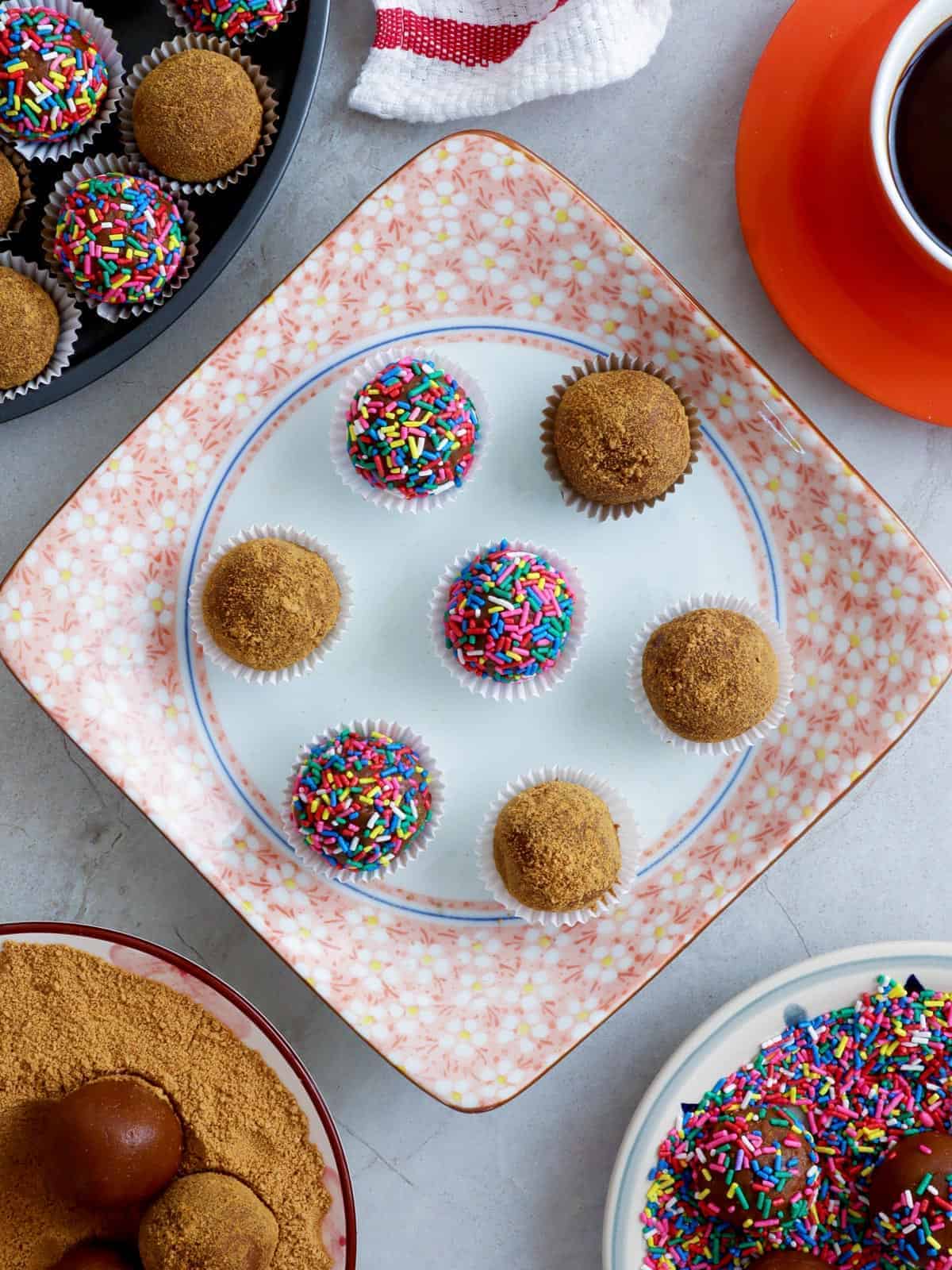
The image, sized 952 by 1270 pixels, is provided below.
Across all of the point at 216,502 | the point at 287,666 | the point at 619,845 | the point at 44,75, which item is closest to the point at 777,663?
the point at 619,845

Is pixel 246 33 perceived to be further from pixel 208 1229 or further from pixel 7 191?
pixel 208 1229

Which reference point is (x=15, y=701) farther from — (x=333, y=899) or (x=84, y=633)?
(x=333, y=899)

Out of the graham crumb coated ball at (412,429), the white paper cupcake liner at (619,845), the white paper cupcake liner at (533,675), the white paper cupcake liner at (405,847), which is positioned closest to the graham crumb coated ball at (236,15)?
the graham crumb coated ball at (412,429)

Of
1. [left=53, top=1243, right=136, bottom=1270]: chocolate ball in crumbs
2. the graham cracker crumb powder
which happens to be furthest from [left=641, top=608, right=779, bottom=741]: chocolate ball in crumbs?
[left=53, top=1243, right=136, bottom=1270]: chocolate ball in crumbs

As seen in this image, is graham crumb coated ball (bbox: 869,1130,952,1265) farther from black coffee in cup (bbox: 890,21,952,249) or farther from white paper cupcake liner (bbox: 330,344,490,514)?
black coffee in cup (bbox: 890,21,952,249)

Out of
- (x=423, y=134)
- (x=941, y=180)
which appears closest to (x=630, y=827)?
(x=941, y=180)

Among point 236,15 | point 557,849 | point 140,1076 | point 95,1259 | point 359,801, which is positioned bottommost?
point 95,1259

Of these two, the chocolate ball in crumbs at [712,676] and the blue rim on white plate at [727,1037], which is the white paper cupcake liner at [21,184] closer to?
the chocolate ball in crumbs at [712,676]
